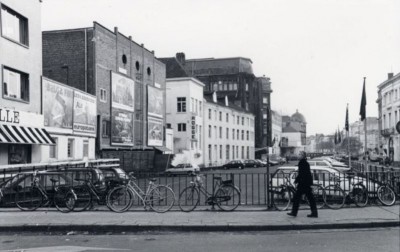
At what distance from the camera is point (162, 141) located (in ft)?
155

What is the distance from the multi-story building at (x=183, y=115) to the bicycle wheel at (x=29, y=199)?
41.9m

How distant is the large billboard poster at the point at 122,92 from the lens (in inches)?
1421

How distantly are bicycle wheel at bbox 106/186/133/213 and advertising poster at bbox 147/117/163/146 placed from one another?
31220mm

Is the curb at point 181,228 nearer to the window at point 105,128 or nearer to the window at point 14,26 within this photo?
the window at point 14,26

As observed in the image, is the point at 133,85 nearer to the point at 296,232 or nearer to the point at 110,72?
the point at 110,72

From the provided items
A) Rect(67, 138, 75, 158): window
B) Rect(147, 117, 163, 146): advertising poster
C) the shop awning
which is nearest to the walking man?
the shop awning

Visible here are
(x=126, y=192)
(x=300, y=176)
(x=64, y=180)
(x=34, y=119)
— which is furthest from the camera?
(x=34, y=119)

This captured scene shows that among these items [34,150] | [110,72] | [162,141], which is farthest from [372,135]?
[34,150]

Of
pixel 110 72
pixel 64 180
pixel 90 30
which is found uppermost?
pixel 90 30

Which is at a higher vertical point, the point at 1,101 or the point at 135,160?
the point at 1,101

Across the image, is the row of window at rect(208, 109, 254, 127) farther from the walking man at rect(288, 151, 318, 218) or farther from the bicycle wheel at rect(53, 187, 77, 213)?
the walking man at rect(288, 151, 318, 218)

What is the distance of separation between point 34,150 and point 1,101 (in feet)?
12.9

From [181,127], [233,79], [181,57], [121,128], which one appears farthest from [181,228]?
[233,79]

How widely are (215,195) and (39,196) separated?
16.9ft
